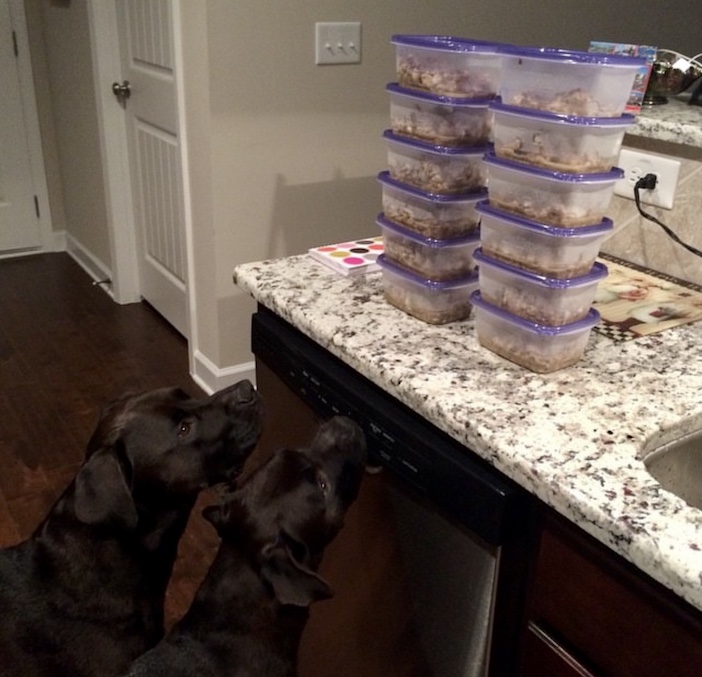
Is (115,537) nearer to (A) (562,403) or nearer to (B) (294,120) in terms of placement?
(A) (562,403)

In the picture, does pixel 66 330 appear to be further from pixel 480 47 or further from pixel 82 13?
pixel 480 47

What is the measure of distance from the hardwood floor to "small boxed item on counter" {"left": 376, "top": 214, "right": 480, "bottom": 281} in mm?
1198

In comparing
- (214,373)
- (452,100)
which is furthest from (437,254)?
(214,373)

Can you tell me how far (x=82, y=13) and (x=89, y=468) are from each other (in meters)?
2.63

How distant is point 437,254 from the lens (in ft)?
3.86

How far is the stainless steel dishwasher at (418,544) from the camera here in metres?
0.93

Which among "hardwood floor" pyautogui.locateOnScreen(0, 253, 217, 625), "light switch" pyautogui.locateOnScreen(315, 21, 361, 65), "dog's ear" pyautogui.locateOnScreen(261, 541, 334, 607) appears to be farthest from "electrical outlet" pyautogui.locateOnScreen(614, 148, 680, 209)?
"hardwood floor" pyautogui.locateOnScreen(0, 253, 217, 625)

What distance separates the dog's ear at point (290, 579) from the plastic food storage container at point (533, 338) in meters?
0.42

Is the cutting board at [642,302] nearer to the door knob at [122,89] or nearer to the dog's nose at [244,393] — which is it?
the dog's nose at [244,393]

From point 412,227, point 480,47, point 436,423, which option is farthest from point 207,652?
point 480,47

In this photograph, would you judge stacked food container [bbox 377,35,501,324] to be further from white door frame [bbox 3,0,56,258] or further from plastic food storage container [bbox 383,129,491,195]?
white door frame [bbox 3,0,56,258]

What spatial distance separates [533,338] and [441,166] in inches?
11.4

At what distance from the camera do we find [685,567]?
0.71 meters

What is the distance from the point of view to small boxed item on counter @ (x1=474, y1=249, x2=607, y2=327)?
1015 millimetres
